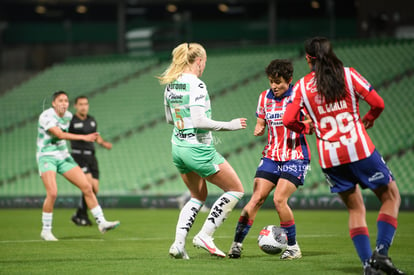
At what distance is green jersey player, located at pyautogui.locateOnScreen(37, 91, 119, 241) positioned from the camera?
11.3m

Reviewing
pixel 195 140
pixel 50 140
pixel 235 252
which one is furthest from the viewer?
pixel 50 140

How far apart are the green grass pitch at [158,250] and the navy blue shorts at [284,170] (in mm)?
927

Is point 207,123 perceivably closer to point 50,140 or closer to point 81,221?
point 50,140

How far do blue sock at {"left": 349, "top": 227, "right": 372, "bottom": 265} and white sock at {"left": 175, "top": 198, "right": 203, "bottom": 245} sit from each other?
2.23m

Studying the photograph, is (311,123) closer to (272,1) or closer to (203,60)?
(203,60)

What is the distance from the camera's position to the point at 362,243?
21.2ft

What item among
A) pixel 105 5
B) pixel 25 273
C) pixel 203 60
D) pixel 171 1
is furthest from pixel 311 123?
pixel 105 5

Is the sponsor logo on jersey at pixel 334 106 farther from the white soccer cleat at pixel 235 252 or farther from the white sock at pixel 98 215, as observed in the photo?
the white sock at pixel 98 215

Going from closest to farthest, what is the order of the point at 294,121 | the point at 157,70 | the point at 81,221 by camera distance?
the point at 294,121
the point at 81,221
the point at 157,70

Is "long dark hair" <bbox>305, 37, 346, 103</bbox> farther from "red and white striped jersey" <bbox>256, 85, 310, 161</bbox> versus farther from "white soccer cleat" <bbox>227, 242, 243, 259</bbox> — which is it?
"white soccer cleat" <bbox>227, 242, 243, 259</bbox>

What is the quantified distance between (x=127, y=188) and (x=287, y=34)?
1077 centimetres

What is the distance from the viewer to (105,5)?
33094 millimetres

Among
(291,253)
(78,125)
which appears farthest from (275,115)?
(78,125)

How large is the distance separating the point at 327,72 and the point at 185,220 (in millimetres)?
2657
